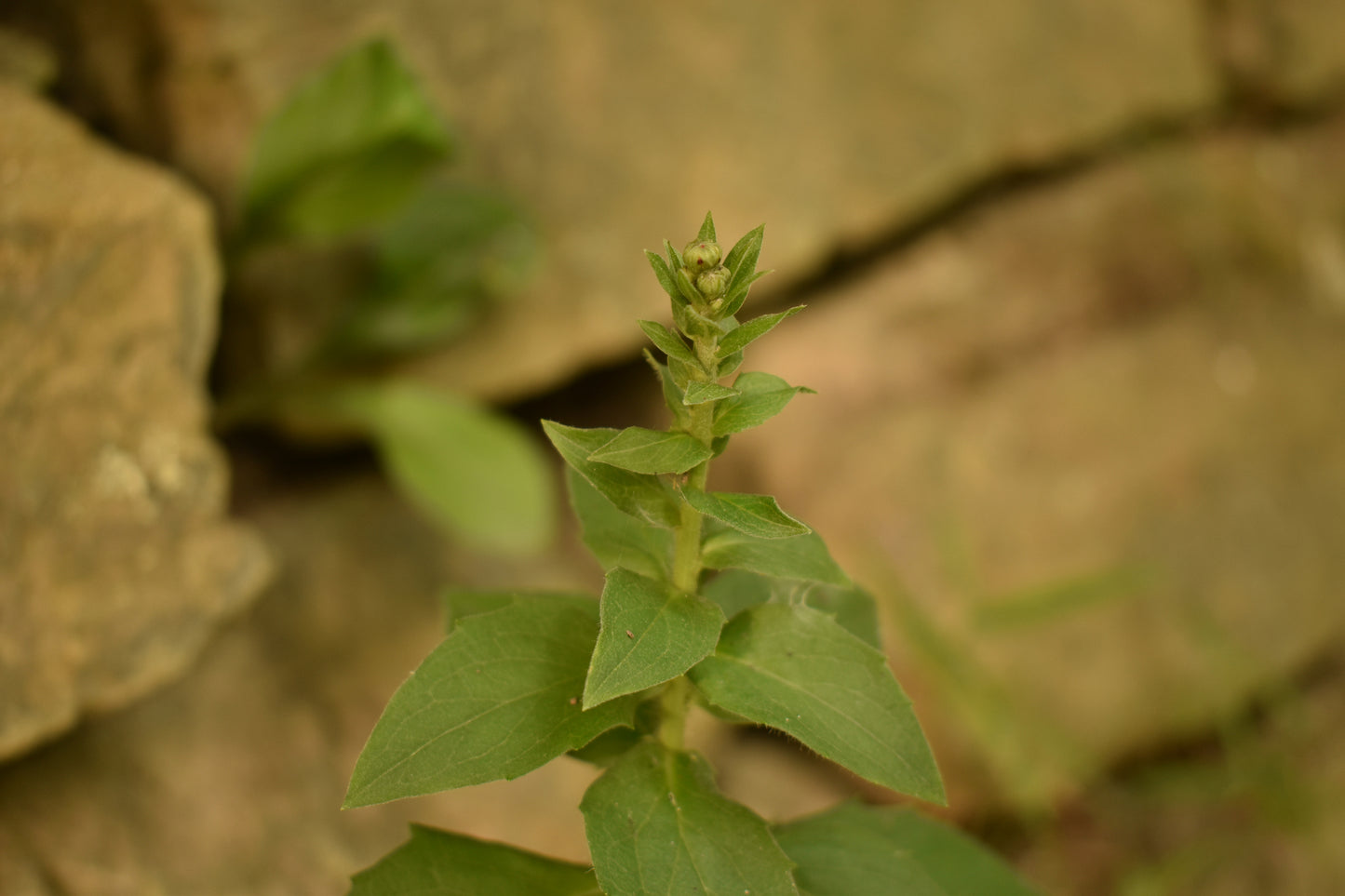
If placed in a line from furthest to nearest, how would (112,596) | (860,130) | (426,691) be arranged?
(860,130) → (112,596) → (426,691)

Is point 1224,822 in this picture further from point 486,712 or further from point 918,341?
point 486,712

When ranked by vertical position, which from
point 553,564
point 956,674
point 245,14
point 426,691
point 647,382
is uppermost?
point 245,14

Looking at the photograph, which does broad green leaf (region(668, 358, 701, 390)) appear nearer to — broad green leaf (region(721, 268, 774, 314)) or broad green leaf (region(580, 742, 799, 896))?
broad green leaf (region(721, 268, 774, 314))

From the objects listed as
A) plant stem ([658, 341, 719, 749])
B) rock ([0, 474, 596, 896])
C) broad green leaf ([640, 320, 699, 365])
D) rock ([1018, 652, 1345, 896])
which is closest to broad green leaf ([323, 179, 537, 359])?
rock ([0, 474, 596, 896])

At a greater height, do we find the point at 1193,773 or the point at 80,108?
the point at 80,108

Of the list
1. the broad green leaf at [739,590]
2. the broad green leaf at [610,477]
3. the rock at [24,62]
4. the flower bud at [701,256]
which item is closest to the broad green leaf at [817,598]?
the broad green leaf at [739,590]

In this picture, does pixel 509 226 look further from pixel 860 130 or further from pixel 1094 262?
pixel 1094 262

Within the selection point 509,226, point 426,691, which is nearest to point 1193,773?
point 509,226
